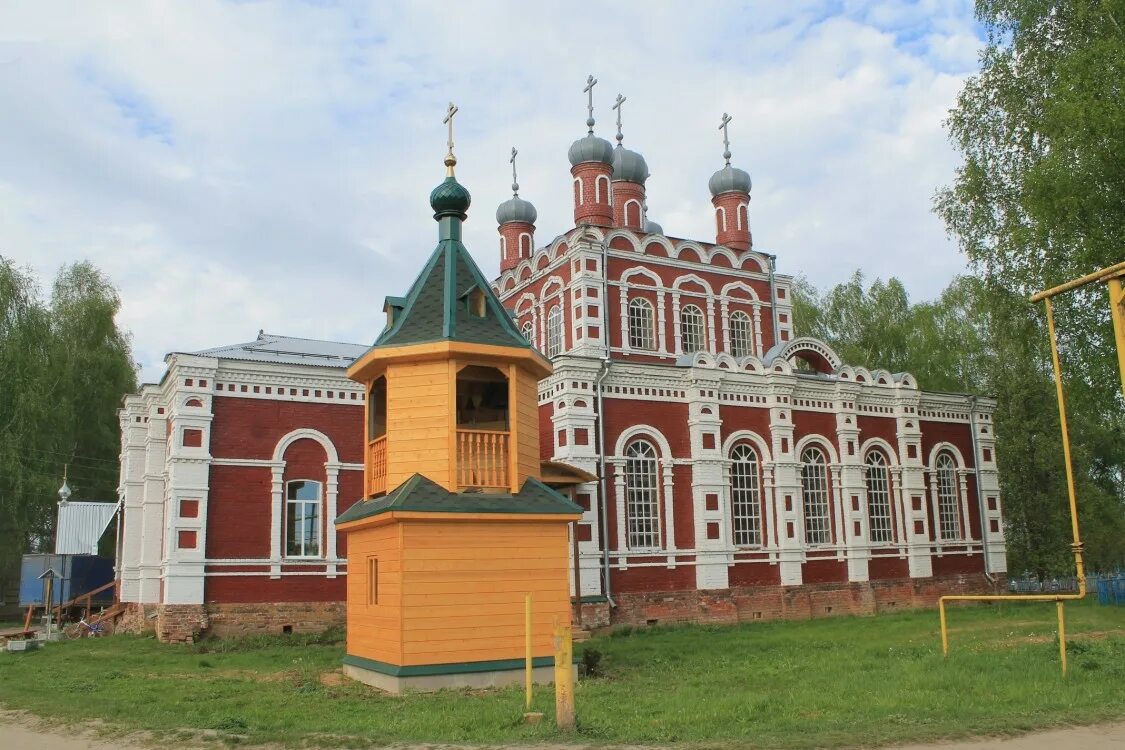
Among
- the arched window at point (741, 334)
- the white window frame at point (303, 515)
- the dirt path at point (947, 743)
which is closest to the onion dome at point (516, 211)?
the arched window at point (741, 334)

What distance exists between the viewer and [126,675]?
13.7 m

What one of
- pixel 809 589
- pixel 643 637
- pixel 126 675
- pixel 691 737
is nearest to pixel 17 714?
pixel 126 675

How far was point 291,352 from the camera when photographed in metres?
21.8

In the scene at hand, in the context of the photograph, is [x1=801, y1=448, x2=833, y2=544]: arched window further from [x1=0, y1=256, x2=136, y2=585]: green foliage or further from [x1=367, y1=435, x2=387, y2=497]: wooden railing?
[x1=0, y1=256, x2=136, y2=585]: green foliage

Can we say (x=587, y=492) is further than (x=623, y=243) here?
No

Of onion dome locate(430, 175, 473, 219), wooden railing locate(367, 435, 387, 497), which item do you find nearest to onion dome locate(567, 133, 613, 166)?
onion dome locate(430, 175, 473, 219)

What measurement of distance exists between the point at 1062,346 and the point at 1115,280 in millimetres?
11932

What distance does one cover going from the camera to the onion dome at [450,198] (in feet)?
47.8

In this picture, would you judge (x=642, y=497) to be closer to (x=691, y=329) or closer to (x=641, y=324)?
(x=641, y=324)

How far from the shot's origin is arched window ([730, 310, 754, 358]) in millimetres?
26109

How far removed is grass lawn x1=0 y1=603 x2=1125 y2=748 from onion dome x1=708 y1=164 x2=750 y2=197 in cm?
1464

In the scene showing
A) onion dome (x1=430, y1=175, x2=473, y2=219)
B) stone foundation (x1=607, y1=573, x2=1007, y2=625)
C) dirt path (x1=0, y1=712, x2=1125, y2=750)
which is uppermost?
onion dome (x1=430, y1=175, x2=473, y2=219)

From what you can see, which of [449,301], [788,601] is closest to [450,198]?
[449,301]

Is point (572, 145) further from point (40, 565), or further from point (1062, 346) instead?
point (40, 565)
